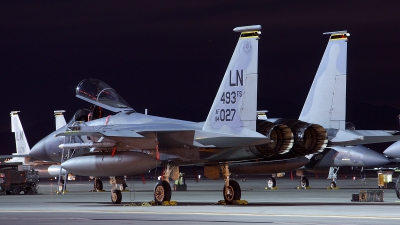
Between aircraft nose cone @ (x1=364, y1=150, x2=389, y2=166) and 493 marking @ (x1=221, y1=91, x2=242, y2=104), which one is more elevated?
493 marking @ (x1=221, y1=91, x2=242, y2=104)

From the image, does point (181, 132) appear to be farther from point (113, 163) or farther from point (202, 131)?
point (113, 163)

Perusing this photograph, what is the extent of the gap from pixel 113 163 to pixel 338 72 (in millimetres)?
6646

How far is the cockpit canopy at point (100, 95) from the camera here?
68.1 ft

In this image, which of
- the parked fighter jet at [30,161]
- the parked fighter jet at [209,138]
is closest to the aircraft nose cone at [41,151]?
the parked fighter jet at [209,138]

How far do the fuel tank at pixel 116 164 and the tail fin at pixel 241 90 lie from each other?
88.3 inches

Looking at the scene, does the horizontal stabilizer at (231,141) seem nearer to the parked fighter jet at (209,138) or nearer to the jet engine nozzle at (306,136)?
the parked fighter jet at (209,138)

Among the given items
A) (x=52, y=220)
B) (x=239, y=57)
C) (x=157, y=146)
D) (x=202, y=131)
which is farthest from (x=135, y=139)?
(x=52, y=220)

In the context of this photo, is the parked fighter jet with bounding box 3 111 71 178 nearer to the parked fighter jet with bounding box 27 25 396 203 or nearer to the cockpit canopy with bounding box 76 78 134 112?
the cockpit canopy with bounding box 76 78 134 112

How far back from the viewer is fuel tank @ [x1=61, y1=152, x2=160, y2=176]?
18.7 m

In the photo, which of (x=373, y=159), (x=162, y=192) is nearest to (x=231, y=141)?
(x=162, y=192)

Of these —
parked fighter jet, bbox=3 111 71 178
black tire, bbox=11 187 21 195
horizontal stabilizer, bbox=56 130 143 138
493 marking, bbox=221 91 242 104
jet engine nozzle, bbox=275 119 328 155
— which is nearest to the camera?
493 marking, bbox=221 91 242 104

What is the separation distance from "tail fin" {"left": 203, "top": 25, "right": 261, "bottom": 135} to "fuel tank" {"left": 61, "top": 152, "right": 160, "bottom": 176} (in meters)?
2.24

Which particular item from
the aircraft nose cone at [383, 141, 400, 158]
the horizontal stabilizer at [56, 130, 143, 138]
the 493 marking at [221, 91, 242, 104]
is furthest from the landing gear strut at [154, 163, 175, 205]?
the aircraft nose cone at [383, 141, 400, 158]

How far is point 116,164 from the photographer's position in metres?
18.8
